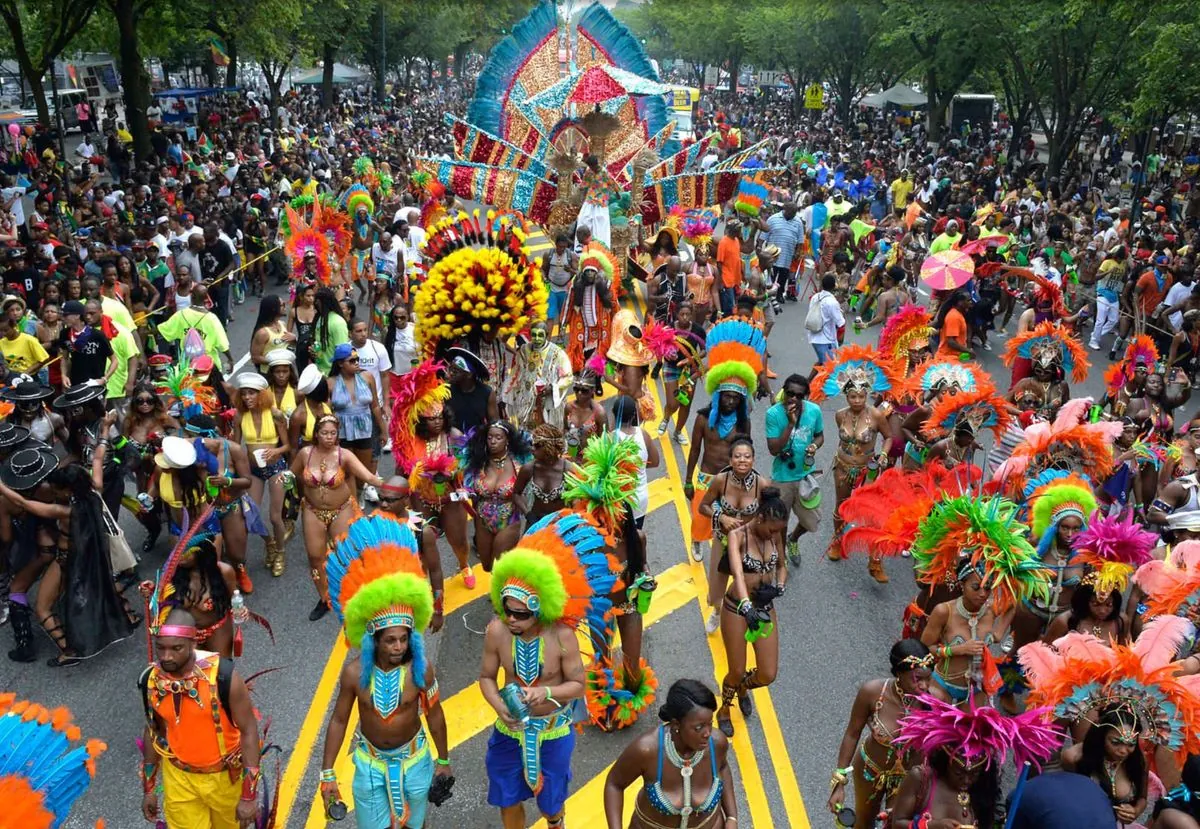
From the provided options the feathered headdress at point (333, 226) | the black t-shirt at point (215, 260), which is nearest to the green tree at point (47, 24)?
the black t-shirt at point (215, 260)

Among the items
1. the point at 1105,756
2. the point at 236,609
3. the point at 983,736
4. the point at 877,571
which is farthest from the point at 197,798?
the point at 877,571

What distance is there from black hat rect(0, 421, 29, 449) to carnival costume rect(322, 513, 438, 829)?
3335 mm

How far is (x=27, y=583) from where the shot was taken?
670 cm

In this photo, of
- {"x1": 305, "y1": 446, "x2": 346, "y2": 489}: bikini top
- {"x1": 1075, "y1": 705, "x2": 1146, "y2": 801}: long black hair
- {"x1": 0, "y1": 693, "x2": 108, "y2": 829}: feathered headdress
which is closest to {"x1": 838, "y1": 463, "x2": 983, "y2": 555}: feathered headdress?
{"x1": 1075, "y1": 705, "x2": 1146, "y2": 801}: long black hair

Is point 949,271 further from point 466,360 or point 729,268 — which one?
point 466,360

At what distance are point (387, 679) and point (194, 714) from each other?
831 mm

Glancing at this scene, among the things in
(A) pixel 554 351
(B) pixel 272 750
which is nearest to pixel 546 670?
(B) pixel 272 750

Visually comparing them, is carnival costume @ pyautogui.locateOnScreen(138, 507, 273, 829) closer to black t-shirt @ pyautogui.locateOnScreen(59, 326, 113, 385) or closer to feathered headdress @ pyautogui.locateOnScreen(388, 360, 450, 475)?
feathered headdress @ pyautogui.locateOnScreen(388, 360, 450, 475)

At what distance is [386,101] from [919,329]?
4705cm

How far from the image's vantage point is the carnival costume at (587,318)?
1116 cm

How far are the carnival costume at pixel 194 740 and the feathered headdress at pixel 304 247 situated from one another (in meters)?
7.87

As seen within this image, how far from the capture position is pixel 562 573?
491cm

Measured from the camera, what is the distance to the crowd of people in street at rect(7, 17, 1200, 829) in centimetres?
438

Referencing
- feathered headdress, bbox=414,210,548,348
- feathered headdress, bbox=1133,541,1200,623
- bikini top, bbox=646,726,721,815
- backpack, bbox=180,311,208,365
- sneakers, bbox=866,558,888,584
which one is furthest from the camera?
backpack, bbox=180,311,208,365
